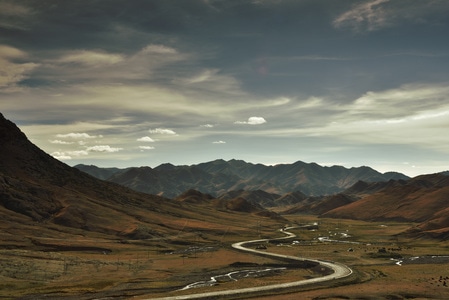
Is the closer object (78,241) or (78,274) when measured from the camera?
(78,274)

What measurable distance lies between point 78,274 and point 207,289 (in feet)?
132

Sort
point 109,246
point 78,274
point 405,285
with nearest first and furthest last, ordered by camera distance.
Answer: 1. point 405,285
2. point 78,274
3. point 109,246

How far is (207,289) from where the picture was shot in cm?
8650

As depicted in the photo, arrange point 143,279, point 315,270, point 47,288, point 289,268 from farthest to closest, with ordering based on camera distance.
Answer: point 289,268, point 315,270, point 143,279, point 47,288

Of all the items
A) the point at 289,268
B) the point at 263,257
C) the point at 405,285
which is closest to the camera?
the point at 405,285

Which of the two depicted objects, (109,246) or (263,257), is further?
(109,246)

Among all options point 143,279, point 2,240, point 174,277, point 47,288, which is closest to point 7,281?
point 47,288

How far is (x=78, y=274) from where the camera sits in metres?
107

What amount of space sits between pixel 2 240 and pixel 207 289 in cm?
9970

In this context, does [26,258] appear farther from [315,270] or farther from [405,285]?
[405,285]

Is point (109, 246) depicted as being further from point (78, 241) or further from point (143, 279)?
point (143, 279)

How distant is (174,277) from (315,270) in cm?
3955

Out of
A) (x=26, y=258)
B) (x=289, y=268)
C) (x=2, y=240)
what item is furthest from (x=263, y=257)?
(x=2, y=240)

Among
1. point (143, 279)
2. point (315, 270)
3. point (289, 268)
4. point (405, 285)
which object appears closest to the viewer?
point (405, 285)
